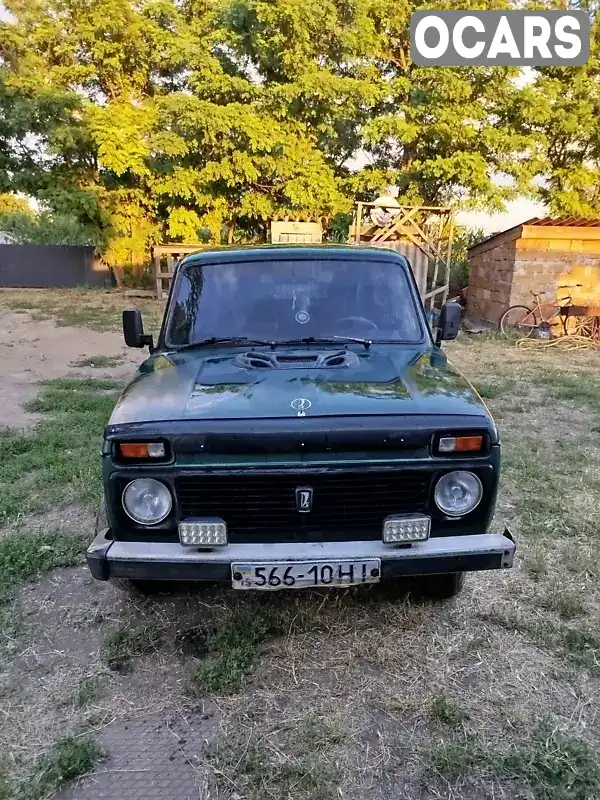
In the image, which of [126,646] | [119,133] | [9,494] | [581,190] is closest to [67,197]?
[119,133]

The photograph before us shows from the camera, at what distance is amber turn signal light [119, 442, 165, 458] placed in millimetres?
2564

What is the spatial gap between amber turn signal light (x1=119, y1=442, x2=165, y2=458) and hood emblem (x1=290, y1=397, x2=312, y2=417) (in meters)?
0.58

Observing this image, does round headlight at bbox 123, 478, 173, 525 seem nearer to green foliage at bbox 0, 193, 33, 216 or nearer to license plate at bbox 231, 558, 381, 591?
license plate at bbox 231, 558, 381, 591

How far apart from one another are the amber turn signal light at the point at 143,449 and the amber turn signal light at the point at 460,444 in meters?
1.17

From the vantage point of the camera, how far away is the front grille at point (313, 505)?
2600 millimetres

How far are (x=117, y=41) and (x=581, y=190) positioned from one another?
14.5m

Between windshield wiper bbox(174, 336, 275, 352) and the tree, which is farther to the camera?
the tree

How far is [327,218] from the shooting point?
19.0m

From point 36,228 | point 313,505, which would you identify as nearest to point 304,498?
point 313,505

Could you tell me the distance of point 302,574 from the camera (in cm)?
257

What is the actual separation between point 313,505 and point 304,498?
5cm

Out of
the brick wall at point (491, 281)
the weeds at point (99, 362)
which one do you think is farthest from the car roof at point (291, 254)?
the brick wall at point (491, 281)

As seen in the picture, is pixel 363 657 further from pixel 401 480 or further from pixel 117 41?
pixel 117 41

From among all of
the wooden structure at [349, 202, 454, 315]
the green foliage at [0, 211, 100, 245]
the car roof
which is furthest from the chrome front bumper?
the green foliage at [0, 211, 100, 245]
